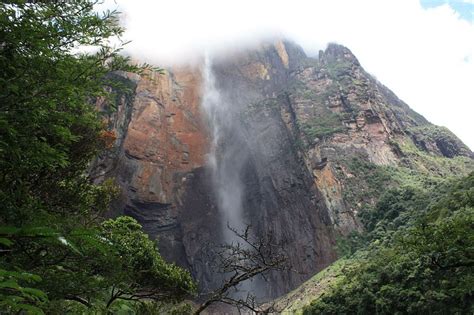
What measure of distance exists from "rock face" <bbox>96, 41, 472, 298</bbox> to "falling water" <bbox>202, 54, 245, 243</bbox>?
22.7 inches

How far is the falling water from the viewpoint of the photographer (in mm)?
65750

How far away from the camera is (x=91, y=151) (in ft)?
27.7

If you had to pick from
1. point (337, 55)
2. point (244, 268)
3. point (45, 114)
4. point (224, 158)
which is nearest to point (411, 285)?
point (244, 268)

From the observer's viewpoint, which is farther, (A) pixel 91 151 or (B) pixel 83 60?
(A) pixel 91 151

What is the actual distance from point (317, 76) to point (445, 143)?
28.6 m

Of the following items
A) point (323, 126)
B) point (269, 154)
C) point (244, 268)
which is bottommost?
point (244, 268)

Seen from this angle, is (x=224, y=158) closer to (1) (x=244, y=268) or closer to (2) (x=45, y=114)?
(1) (x=244, y=268)

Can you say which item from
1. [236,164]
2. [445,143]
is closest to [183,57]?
[236,164]

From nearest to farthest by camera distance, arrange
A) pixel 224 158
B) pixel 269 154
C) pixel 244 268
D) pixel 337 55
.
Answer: pixel 244 268 < pixel 269 154 < pixel 224 158 < pixel 337 55

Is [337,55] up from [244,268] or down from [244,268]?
up

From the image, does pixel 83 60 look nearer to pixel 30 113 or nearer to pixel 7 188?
pixel 30 113

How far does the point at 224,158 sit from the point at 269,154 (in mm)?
8323

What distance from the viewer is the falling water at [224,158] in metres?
65.8

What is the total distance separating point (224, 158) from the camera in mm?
70625
